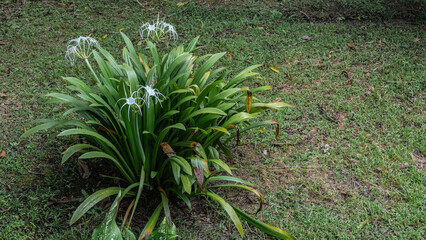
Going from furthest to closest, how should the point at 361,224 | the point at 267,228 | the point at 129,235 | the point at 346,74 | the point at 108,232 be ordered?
the point at 346,74
the point at 361,224
the point at 267,228
the point at 129,235
the point at 108,232

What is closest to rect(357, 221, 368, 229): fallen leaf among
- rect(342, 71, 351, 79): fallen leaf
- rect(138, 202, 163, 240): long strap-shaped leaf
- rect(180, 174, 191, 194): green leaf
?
rect(180, 174, 191, 194): green leaf

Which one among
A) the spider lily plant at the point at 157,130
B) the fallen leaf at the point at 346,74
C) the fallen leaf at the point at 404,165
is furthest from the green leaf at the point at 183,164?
the fallen leaf at the point at 346,74

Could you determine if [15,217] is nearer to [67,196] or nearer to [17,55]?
[67,196]

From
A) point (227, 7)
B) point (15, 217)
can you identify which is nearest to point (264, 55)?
point (227, 7)

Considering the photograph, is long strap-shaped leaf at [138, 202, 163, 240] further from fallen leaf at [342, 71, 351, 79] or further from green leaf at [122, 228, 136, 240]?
fallen leaf at [342, 71, 351, 79]

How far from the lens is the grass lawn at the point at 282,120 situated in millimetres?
2711

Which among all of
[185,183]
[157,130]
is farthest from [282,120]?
[185,183]

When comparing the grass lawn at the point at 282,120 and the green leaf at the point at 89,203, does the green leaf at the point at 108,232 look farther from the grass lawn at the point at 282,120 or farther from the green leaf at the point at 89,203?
the grass lawn at the point at 282,120

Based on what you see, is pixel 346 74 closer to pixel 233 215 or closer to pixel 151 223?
pixel 233 215

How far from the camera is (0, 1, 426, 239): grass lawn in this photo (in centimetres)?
271

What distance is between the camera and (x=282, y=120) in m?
3.64

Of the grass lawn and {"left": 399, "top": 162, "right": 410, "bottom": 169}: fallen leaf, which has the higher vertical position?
the grass lawn

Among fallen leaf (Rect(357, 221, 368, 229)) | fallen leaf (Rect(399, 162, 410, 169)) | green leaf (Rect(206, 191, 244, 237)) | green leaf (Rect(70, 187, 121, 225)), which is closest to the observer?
green leaf (Rect(70, 187, 121, 225))

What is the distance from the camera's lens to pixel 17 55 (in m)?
4.57
